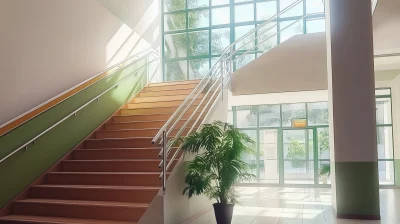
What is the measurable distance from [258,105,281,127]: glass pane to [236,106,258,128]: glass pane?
23 cm

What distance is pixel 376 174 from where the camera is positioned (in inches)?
224

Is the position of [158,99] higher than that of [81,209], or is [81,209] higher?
[158,99]

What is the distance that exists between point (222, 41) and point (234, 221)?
675 centimetres

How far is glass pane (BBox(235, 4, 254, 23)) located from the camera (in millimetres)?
11016

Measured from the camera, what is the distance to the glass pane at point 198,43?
11.2 m

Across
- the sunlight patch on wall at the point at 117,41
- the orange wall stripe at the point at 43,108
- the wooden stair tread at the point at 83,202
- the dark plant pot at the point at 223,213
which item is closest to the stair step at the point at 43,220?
the wooden stair tread at the point at 83,202

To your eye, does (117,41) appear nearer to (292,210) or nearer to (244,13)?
(244,13)

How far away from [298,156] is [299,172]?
20.8 inches

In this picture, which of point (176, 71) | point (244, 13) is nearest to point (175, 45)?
point (176, 71)

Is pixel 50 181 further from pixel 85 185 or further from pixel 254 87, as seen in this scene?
pixel 254 87

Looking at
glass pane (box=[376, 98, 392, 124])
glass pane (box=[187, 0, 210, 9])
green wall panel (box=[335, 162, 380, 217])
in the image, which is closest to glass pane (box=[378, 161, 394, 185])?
glass pane (box=[376, 98, 392, 124])

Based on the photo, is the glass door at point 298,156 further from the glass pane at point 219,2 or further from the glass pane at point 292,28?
the glass pane at point 219,2

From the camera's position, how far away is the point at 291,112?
1220 centimetres

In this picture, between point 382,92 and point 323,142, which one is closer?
point 382,92
